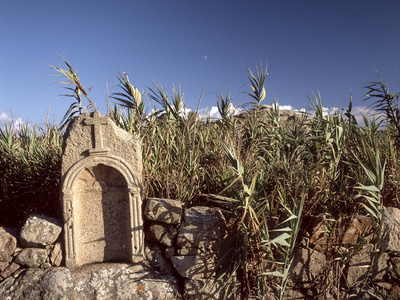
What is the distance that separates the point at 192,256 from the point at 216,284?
38 centimetres

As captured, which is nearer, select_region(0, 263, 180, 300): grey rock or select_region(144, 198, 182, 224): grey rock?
select_region(0, 263, 180, 300): grey rock

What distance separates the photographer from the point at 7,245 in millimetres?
3463

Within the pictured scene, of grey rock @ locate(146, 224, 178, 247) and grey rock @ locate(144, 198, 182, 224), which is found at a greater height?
grey rock @ locate(144, 198, 182, 224)

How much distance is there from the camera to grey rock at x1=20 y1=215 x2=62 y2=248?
11.4 ft

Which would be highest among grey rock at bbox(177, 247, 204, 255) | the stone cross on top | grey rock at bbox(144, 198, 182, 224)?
the stone cross on top

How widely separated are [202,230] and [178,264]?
1.48ft

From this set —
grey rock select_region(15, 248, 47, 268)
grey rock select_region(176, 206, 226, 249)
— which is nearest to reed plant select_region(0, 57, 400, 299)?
grey rock select_region(176, 206, 226, 249)

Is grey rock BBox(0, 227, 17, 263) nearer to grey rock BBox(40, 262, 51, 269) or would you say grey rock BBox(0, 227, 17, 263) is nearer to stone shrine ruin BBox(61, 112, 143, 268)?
grey rock BBox(40, 262, 51, 269)

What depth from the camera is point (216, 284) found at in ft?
10.9

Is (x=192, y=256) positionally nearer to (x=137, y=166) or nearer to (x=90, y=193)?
(x=137, y=166)

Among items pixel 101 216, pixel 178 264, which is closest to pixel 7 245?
pixel 101 216

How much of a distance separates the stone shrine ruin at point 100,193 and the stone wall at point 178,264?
0.14 metres

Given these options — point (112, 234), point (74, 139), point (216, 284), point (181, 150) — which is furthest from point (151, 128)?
point (216, 284)

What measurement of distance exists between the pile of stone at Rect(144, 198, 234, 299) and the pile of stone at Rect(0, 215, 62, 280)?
1051 millimetres
